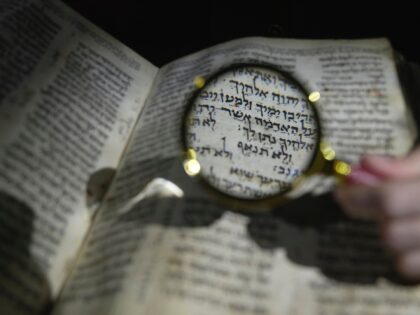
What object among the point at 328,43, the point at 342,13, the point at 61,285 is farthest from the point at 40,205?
the point at 342,13

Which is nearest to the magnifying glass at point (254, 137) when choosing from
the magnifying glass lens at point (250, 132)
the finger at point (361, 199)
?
the magnifying glass lens at point (250, 132)

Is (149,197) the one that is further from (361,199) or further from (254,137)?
(361,199)

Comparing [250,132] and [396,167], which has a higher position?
[396,167]

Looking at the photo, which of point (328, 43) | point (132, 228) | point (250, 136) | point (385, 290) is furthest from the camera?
point (328, 43)

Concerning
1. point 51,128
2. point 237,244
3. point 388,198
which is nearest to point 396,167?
point 388,198

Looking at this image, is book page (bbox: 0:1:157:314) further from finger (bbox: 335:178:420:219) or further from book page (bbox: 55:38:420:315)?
finger (bbox: 335:178:420:219)

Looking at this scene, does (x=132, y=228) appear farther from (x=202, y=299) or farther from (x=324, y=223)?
(x=324, y=223)

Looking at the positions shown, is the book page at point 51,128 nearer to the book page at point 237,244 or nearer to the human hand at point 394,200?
the book page at point 237,244
